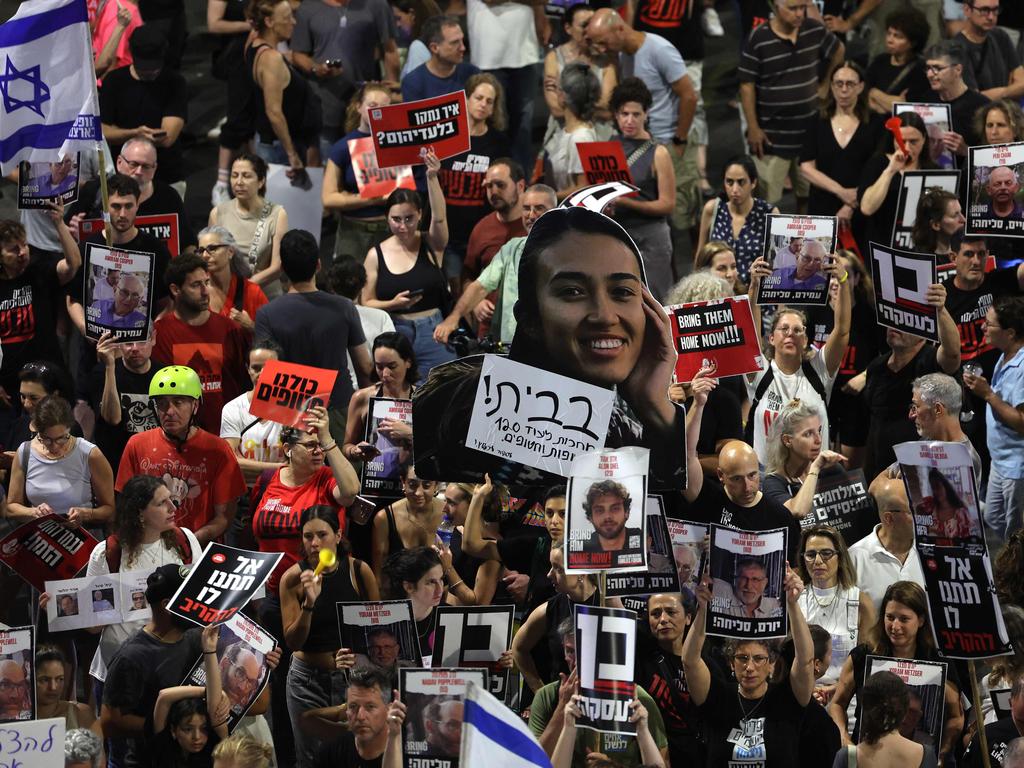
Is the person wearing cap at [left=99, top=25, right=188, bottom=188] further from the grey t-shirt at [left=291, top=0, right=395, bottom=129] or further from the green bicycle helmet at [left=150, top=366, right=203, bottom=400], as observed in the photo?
the green bicycle helmet at [left=150, top=366, right=203, bottom=400]

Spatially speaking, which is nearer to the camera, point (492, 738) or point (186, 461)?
point (492, 738)

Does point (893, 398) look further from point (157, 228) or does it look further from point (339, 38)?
point (339, 38)

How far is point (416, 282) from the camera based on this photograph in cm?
1088

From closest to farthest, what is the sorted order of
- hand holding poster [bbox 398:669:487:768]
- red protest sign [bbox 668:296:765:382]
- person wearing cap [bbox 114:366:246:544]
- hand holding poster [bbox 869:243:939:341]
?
hand holding poster [bbox 398:669:487:768] < red protest sign [bbox 668:296:765:382] < person wearing cap [bbox 114:366:246:544] < hand holding poster [bbox 869:243:939:341]

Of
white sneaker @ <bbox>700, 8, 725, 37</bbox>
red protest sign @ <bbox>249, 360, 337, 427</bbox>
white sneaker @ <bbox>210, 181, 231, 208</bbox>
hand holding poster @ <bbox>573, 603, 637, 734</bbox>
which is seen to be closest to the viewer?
hand holding poster @ <bbox>573, 603, 637, 734</bbox>

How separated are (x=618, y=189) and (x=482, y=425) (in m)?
1.26

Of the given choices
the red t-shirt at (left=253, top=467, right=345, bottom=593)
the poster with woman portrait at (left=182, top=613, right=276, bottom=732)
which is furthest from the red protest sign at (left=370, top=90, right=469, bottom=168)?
the poster with woman portrait at (left=182, top=613, right=276, bottom=732)

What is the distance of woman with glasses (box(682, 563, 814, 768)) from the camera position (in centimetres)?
767

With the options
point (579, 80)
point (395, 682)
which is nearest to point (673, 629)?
point (395, 682)

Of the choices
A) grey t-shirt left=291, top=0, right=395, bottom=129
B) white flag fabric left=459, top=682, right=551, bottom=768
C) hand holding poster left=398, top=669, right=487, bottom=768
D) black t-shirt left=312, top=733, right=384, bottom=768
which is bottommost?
black t-shirt left=312, top=733, right=384, bottom=768

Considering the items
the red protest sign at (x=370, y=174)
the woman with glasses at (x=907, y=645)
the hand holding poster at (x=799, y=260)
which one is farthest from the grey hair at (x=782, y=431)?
→ the red protest sign at (x=370, y=174)

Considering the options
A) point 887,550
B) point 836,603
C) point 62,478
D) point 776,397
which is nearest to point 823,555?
point 836,603

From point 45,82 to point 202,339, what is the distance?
4.86 feet

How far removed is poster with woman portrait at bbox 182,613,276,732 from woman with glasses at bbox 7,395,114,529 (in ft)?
4.96
